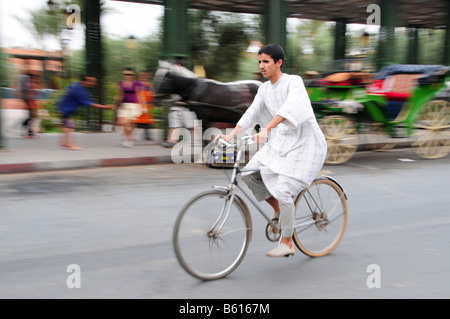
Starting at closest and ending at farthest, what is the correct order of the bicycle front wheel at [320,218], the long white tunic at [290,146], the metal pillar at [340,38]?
the long white tunic at [290,146] → the bicycle front wheel at [320,218] → the metal pillar at [340,38]

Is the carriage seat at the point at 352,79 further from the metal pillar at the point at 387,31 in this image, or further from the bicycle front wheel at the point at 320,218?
the bicycle front wheel at the point at 320,218

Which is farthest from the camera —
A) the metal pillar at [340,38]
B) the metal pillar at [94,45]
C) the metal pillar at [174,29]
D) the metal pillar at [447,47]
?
the metal pillar at [340,38]

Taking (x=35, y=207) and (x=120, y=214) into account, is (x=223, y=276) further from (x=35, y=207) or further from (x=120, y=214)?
(x=35, y=207)

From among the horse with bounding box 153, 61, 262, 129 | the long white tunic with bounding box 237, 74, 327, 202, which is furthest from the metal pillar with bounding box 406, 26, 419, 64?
the long white tunic with bounding box 237, 74, 327, 202

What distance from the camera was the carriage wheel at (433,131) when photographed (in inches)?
376

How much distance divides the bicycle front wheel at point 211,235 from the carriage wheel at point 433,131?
6.84 metres

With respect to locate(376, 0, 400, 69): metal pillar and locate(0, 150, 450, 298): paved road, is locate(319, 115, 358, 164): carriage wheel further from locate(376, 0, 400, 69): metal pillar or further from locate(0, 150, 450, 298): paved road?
locate(376, 0, 400, 69): metal pillar

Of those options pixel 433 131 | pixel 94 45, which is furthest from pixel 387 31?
pixel 94 45

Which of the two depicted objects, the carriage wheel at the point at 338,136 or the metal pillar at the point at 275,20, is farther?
the metal pillar at the point at 275,20

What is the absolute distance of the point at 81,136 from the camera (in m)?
12.6

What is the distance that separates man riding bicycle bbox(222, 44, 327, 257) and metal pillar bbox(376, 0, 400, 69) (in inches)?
383

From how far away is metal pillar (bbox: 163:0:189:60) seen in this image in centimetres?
1073

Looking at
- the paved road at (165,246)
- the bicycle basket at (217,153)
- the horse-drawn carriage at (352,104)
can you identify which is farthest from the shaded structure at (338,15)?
the paved road at (165,246)
